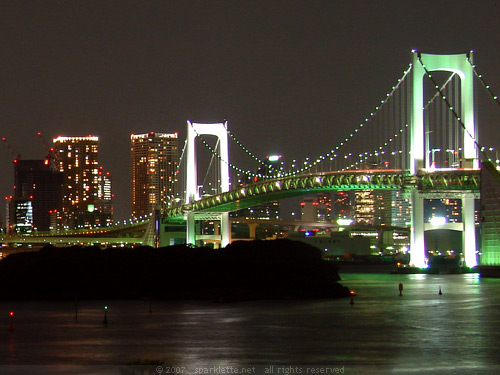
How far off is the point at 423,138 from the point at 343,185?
9537 mm

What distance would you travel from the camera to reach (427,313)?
33156 millimetres

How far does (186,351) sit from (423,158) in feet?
150

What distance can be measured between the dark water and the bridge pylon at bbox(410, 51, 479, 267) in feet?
87.0

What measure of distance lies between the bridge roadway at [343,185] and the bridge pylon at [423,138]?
704 millimetres

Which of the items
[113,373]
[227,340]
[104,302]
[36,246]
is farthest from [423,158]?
[36,246]

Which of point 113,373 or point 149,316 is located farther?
point 149,316

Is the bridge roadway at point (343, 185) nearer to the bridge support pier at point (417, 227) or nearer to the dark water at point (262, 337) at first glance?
the bridge support pier at point (417, 227)

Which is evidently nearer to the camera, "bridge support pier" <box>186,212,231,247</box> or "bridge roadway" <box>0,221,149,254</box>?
"bridge support pier" <box>186,212,231,247</box>

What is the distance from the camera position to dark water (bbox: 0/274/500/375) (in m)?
20.1

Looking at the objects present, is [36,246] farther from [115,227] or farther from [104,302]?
[104,302]

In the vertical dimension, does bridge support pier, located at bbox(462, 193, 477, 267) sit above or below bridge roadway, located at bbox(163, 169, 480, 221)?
below

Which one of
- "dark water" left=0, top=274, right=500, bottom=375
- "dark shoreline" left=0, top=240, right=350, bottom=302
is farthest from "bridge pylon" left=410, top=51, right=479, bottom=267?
"dark water" left=0, top=274, right=500, bottom=375

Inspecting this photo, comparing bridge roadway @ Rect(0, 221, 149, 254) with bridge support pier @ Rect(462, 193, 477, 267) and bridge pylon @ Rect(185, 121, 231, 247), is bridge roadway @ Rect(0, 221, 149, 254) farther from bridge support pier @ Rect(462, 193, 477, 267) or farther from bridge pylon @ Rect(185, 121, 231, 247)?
bridge support pier @ Rect(462, 193, 477, 267)

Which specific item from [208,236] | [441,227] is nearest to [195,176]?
[208,236]
